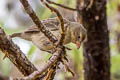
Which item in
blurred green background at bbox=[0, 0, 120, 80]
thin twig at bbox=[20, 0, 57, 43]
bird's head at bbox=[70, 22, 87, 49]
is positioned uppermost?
thin twig at bbox=[20, 0, 57, 43]

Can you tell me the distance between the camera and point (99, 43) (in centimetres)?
232

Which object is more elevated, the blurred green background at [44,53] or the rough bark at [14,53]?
the rough bark at [14,53]

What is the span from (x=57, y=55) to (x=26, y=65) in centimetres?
21

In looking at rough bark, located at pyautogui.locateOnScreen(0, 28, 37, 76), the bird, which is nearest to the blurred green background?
the bird

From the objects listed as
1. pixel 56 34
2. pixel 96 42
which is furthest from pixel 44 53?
pixel 56 34

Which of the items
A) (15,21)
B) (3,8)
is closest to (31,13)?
(3,8)

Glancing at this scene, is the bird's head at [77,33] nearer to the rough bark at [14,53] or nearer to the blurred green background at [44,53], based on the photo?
the blurred green background at [44,53]

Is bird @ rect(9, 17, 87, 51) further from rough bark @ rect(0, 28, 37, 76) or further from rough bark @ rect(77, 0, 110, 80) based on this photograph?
rough bark @ rect(0, 28, 37, 76)

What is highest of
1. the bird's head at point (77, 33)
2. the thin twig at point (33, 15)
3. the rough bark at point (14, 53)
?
the thin twig at point (33, 15)

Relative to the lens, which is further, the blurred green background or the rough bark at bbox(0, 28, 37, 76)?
the blurred green background

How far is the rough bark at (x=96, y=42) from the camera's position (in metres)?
2.31

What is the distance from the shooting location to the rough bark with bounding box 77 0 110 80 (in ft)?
7.59

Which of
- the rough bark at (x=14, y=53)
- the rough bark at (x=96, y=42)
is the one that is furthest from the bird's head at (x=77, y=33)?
the rough bark at (x=14, y=53)

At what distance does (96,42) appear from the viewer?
2.33 m
